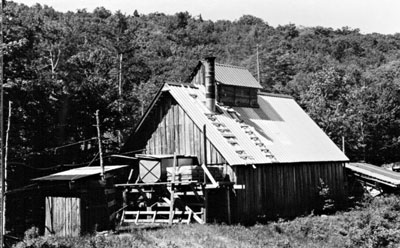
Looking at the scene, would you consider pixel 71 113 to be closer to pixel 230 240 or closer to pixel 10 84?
pixel 10 84

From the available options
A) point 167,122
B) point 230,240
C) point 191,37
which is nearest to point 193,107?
point 167,122

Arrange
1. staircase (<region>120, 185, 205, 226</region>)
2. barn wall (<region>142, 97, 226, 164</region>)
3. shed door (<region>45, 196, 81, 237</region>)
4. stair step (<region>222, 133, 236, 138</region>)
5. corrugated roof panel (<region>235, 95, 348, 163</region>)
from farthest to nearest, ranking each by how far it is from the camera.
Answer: corrugated roof panel (<region>235, 95, 348, 163</region>)
barn wall (<region>142, 97, 226, 164</region>)
stair step (<region>222, 133, 236, 138</region>)
staircase (<region>120, 185, 205, 226</region>)
shed door (<region>45, 196, 81, 237</region>)

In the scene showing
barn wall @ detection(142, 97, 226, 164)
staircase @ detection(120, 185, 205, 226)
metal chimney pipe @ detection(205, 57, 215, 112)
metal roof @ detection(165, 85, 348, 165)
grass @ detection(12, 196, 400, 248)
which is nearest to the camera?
grass @ detection(12, 196, 400, 248)

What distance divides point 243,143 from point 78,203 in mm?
10965

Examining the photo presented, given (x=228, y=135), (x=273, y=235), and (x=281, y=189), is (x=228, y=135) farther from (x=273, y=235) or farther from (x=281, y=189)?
(x=273, y=235)

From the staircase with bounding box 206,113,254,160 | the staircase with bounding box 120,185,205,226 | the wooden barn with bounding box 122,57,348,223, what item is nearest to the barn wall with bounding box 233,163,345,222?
the wooden barn with bounding box 122,57,348,223

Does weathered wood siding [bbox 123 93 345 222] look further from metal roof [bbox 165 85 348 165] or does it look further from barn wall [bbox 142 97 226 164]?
metal roof [bbox 165 85 348 165]

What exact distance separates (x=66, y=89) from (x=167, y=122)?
13514 millimetres

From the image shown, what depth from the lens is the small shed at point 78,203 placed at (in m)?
24.2

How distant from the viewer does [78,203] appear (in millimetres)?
24234

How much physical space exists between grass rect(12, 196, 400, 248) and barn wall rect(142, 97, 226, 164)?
5.34m

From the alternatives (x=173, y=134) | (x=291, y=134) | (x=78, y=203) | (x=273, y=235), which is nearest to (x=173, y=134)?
(x=173, y=134)

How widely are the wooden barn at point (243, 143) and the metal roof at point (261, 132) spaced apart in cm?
6

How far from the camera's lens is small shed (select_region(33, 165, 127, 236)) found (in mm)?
24219
